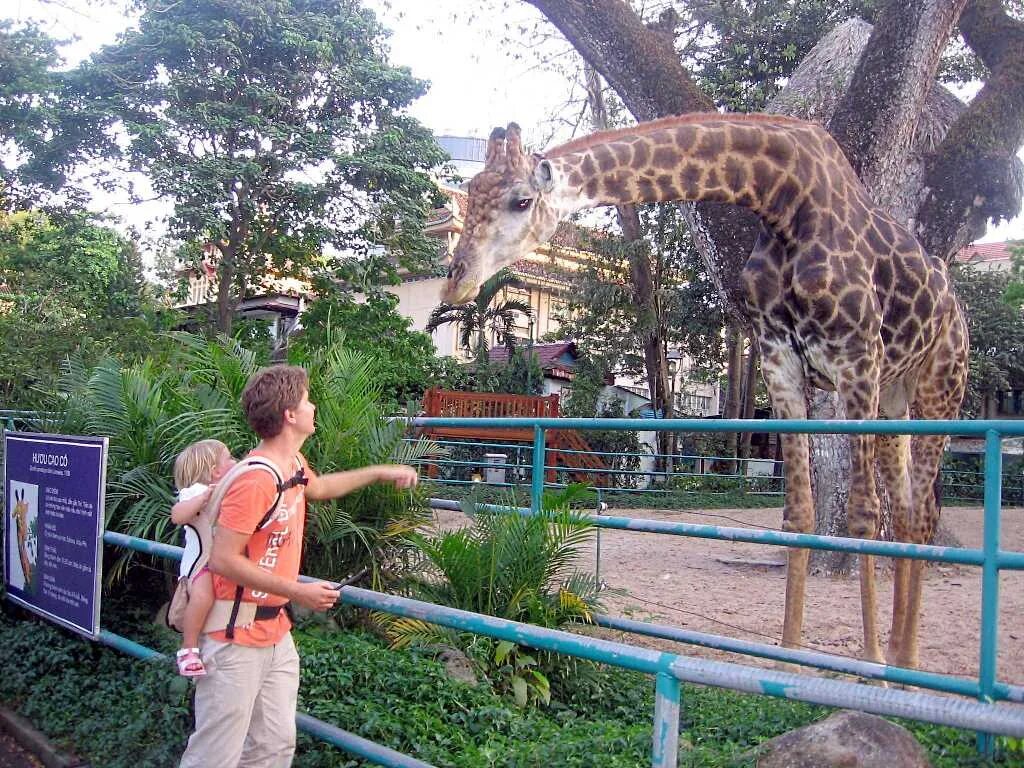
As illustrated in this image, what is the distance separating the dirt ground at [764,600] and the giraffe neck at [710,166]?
2227mm

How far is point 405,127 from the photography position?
1662 centimetres

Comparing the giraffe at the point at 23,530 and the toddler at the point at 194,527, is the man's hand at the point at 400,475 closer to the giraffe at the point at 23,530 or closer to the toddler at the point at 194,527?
the toddler at the point at 194,527

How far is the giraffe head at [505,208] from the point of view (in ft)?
13.2

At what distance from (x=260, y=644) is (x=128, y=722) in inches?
76.0

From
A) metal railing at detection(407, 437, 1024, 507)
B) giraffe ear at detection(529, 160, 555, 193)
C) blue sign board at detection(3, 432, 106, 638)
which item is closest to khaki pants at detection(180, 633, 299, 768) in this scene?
blue sign board at detection(3, 432, 106, 638)

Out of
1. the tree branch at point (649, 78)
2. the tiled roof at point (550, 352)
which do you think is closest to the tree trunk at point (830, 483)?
the tree branch at point (649, 78)

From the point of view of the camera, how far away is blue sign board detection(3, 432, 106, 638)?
15.4 ft

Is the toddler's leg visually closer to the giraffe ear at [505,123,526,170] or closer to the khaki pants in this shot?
the khaki pants

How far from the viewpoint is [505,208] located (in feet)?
13.3

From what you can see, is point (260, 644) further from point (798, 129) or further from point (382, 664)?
point (798, 129)

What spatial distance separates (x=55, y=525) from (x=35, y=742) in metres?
1.15

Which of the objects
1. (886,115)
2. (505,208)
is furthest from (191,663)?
(886,115)

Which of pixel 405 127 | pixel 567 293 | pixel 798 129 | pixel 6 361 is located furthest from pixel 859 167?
pixel 567 293

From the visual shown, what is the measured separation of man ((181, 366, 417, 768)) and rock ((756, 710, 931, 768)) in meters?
1.50
